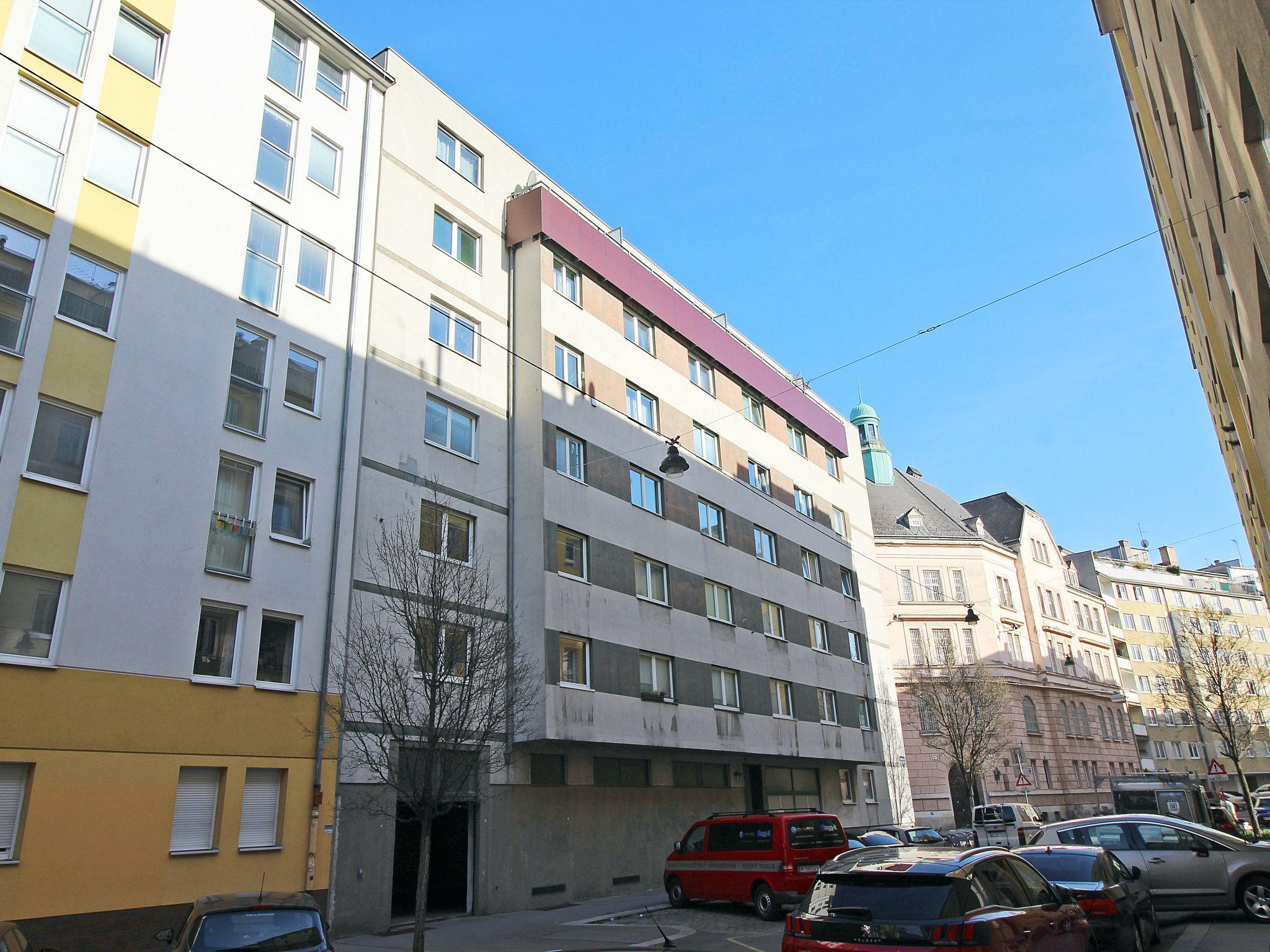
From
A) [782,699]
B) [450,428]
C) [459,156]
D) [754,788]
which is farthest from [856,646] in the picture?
[459,156]

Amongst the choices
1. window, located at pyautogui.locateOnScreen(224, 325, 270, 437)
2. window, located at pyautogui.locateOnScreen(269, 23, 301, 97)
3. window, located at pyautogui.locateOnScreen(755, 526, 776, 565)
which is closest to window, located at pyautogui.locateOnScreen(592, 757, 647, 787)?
window, located at pyautogui.locateOnScreen(755, 526, 776, 565)

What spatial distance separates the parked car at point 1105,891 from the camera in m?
10.2

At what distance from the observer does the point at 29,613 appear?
542 inches

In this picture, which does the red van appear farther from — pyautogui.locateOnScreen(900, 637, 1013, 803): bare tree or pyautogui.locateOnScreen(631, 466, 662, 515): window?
pyautogui.locateOnScreen(900, 637, 1013, 803): bare tree

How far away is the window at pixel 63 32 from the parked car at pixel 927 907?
18.2 metres

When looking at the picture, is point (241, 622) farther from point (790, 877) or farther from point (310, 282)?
point (790, 877)

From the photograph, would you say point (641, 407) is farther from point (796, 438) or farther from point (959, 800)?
point (959, 800)

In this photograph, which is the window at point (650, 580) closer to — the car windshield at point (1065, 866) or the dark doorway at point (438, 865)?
the dark doorway at point (438, 865)

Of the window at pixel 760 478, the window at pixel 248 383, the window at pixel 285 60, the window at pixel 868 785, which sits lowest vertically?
the window at pixel 868 785

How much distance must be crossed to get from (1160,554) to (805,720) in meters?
81.5

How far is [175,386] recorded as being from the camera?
1631 centimetres

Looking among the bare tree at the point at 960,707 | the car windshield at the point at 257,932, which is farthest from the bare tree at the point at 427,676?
the bare tree at the point at 960,707

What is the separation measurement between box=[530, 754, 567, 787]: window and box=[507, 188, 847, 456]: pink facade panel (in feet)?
44.7

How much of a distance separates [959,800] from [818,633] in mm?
20126
